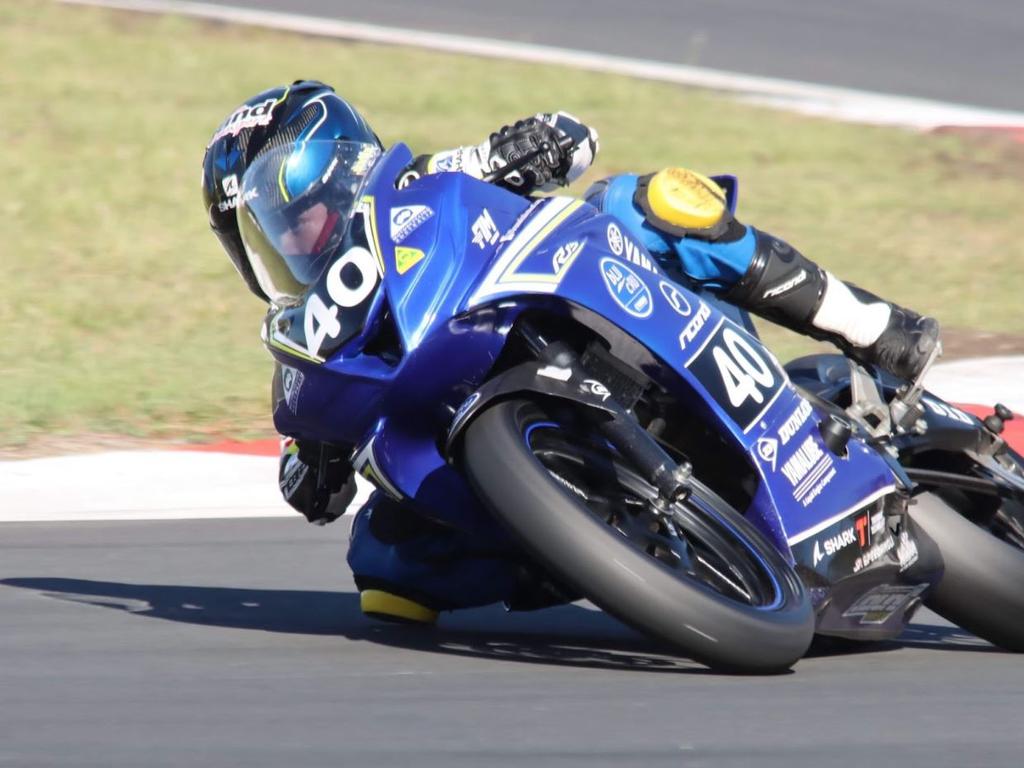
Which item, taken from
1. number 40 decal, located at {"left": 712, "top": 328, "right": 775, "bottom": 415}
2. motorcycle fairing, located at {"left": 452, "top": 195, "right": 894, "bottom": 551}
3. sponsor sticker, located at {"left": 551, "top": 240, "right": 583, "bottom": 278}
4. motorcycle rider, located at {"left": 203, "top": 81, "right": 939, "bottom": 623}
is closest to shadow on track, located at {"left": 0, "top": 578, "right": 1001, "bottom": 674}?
motorcycle rider, located at {"left": 203, "top": 81, "right": 939, "bottom": 623}

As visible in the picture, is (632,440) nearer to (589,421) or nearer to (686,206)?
(589,421)

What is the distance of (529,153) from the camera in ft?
13.7

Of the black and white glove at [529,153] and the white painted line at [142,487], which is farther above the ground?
the black and white glove at [529,153]

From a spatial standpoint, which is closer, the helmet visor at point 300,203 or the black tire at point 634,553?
the black tire at point 634,553

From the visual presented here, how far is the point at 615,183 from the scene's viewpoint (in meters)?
4.33

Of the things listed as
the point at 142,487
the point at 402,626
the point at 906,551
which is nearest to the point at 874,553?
the point at 906,551

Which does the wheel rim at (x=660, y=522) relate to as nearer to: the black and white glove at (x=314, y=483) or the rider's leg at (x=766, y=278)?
the rider's leg at (x=766, y=278)

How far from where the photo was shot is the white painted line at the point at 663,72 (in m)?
13.7

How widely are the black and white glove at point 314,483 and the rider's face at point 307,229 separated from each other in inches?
20.9

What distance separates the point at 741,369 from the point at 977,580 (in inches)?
33.6

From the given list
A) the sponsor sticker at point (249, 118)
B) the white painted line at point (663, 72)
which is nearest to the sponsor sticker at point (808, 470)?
the sponsor sticker at point (249, 118)

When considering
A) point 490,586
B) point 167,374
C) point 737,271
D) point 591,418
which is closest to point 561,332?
point 591,418

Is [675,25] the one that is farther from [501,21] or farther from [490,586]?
[490,586]

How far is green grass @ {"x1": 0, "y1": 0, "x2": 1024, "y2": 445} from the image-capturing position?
8508mm
